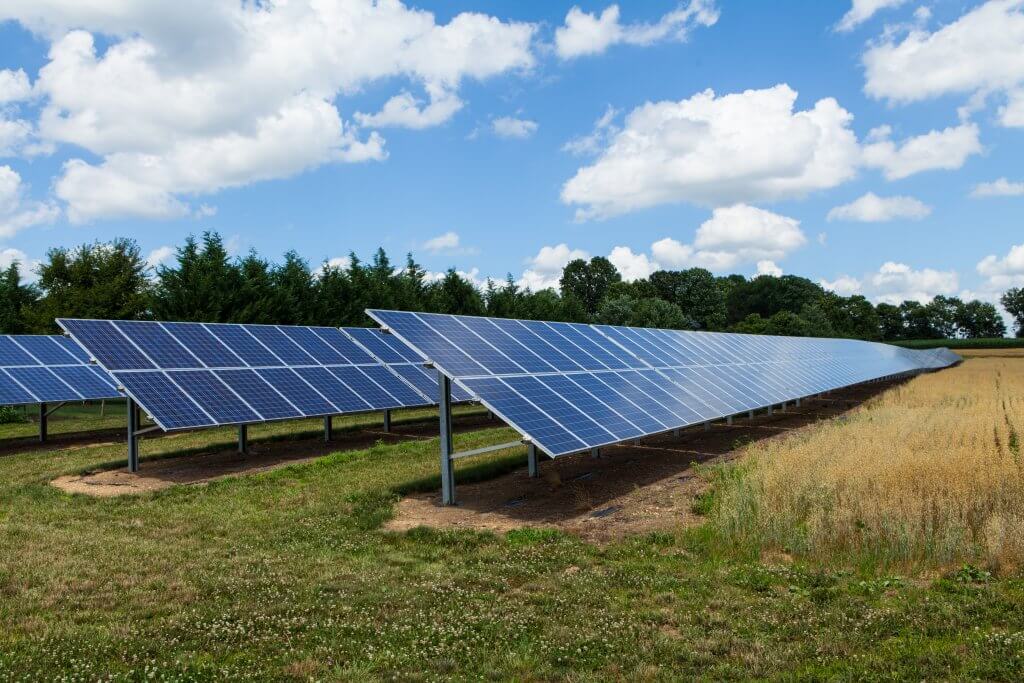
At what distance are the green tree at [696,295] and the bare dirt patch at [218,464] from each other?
99745 mm

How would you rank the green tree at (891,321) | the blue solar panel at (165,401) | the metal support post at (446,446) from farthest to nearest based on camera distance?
the green tree at (891,321)
the blue solar panel at (165,401)
the metal support post at (446,446)

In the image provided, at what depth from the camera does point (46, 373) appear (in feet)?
87.5

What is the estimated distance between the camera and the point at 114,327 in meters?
20.0

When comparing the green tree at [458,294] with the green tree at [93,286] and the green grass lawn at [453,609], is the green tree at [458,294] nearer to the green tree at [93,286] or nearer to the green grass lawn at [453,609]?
the green tree at [93,286]

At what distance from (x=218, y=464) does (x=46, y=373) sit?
1206 cm

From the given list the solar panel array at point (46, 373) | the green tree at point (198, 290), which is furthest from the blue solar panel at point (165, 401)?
the green tree at point (198, 290)

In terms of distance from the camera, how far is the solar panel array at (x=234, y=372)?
17828 millimetres

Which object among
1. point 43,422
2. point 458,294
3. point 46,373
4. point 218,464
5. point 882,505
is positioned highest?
point 458,294

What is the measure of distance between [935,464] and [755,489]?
2.79 metres

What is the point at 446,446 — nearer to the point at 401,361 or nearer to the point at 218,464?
the point at 218,464

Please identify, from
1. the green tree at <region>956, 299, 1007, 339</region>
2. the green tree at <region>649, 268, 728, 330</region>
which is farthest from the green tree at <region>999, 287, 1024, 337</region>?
the green tree at <region>649, 268, 728, 330</region>

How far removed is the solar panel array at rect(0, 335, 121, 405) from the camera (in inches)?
964

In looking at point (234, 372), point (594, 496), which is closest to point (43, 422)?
point (234, 372)

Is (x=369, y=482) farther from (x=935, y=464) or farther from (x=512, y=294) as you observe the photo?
(x=512, y=294)
